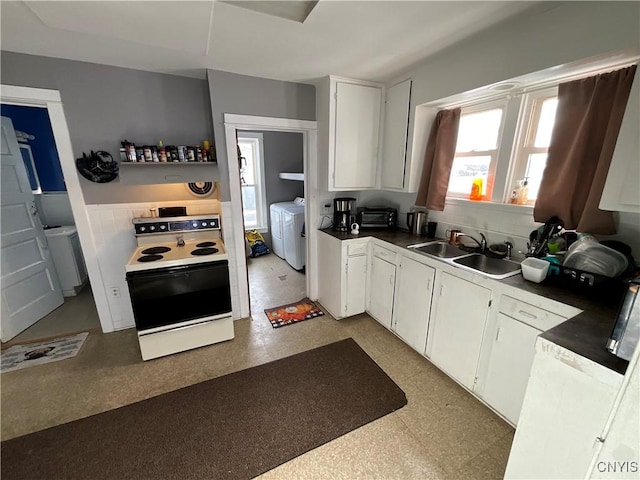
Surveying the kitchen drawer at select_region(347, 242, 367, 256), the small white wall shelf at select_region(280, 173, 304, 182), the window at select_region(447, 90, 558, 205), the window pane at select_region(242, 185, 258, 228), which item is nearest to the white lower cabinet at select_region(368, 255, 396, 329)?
the kitchen drawer at select_region(347, 242, 367, 256)

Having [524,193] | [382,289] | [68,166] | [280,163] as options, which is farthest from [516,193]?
[280,163]

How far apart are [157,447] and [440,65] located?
3395 millimetres

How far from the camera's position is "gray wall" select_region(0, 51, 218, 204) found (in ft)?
6.75

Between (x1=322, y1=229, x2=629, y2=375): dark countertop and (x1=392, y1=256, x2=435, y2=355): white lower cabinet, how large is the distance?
24.2 inches

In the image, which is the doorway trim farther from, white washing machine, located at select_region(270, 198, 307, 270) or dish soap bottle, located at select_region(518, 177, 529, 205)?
dish soap bottle, located at select_region(518, 177, 529, 205)

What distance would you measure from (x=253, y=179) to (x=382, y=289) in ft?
11.5

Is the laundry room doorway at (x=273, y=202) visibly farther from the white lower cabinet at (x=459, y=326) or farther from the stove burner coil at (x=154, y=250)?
the white lower cabinet at (x=459, y=326)

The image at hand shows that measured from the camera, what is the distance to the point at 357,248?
8.86ft

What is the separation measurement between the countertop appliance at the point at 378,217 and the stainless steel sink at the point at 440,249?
64 cm

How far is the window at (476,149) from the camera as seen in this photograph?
220 centimetres

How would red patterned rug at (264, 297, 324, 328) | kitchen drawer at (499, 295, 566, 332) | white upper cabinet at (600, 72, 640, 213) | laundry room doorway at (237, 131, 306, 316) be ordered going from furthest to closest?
laundry room doorway at (237, 131, 306, 316), red patterned rug at (264, 297, 324, 328), kitchen drawer at (499, 295, 566, 332), white upper cabinet at (600, 72, 640, 213)

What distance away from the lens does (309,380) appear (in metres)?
2.07

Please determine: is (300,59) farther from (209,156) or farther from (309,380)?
(309,380)

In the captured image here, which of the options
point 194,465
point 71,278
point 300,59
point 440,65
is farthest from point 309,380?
point 71,278
